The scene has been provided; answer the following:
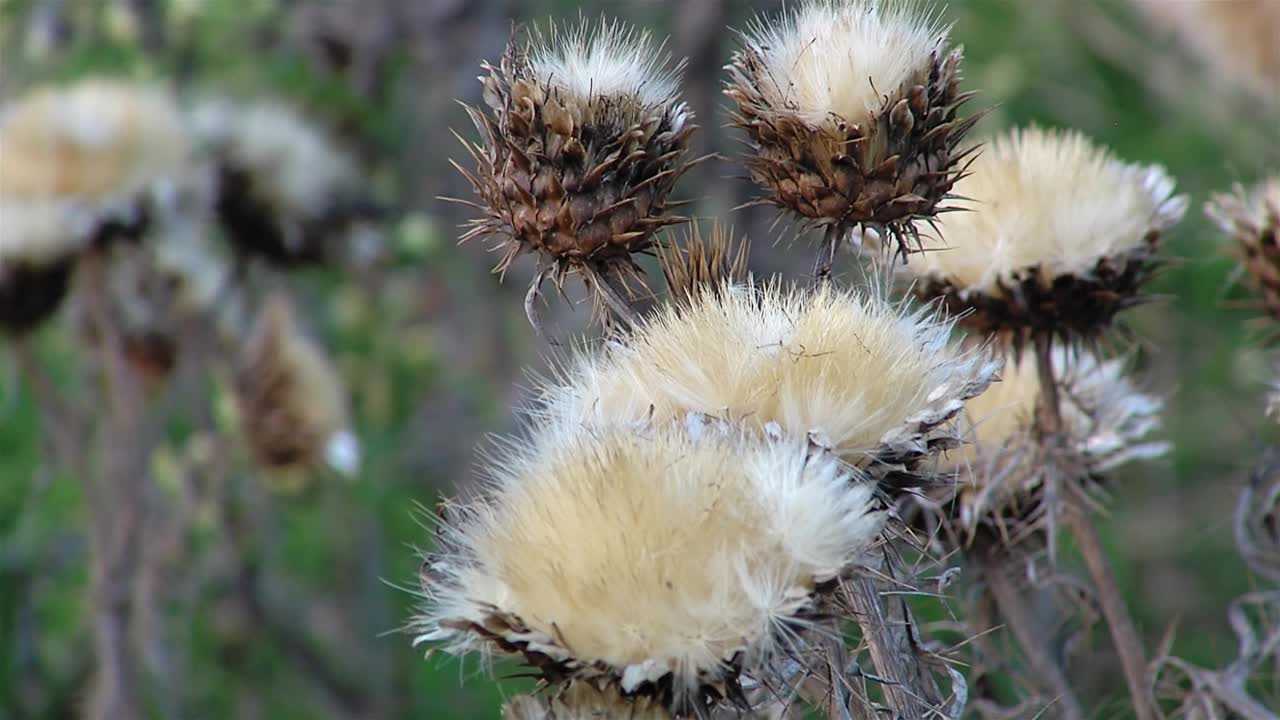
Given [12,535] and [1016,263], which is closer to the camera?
[1016,263]

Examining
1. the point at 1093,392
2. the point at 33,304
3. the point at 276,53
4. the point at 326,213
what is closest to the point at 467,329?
the point at 276,53

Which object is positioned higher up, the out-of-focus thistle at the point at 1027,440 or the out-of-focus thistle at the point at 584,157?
the out-of-focus thistle at the point at 584,157

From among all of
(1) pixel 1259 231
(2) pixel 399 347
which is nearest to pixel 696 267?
(1) pixel 1259 231

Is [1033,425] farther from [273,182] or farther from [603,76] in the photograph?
[273,182]

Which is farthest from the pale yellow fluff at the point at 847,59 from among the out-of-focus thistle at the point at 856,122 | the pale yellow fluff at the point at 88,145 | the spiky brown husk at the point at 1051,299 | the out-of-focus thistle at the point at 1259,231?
the pale yellow fluff at the point at 88,145

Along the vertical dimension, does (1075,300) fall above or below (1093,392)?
above

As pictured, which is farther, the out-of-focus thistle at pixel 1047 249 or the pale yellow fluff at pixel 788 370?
the out-of-focus thistle at pixel 1047 249

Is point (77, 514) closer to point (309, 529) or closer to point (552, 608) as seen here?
point (309, 529)

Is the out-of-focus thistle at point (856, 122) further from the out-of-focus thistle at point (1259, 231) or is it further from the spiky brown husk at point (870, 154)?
the out-of-focus thistle at point (1259, 231)

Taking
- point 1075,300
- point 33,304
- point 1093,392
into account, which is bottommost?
point 33,304
